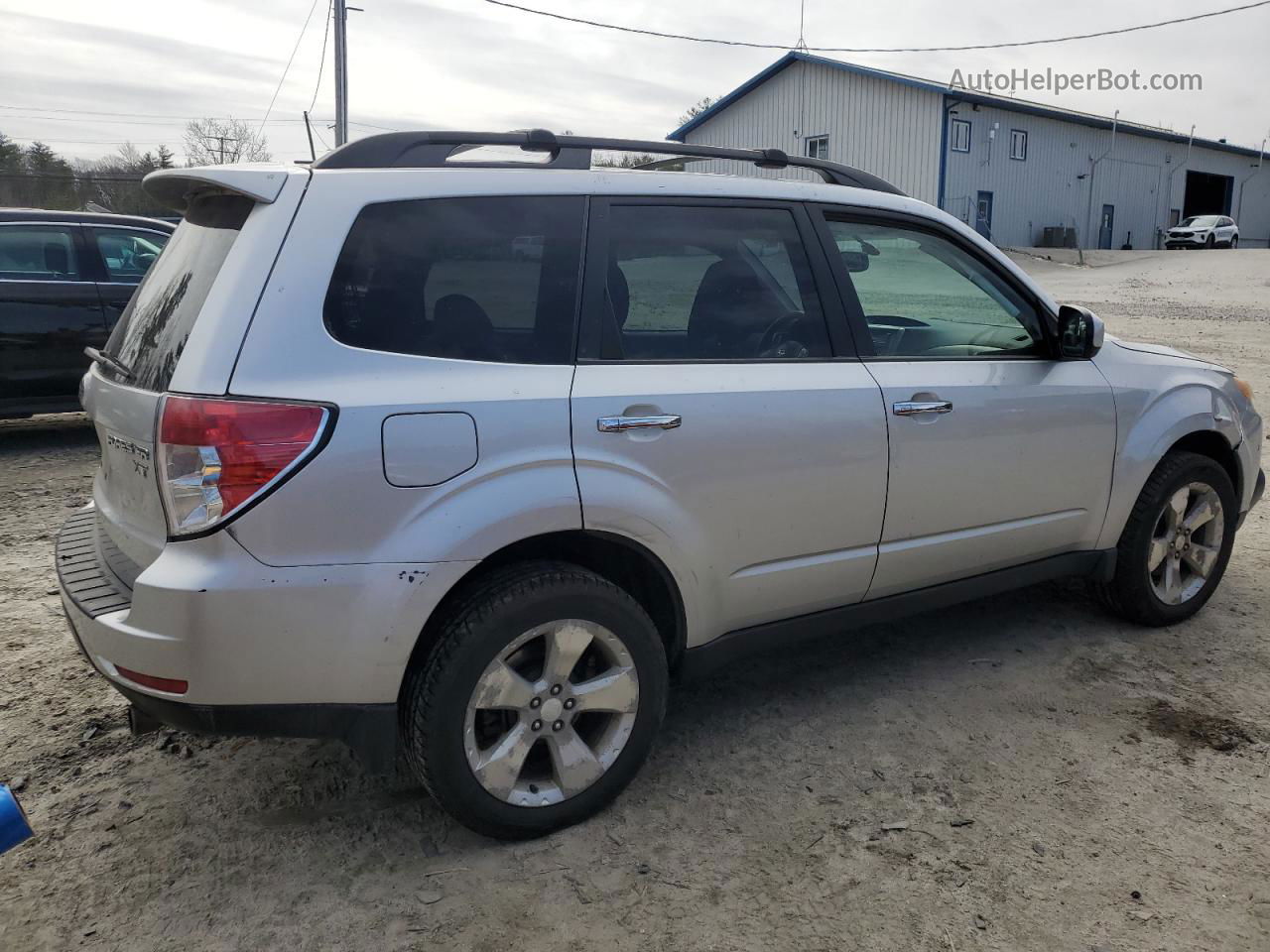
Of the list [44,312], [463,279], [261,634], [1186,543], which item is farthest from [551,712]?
[44,312]

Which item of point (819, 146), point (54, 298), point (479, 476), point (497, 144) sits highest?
point (819, 146)

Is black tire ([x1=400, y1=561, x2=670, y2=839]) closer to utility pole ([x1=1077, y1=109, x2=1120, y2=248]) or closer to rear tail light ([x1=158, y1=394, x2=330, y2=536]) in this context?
rear tail light ([x1=158, y1=394, x2=330, y2=536])

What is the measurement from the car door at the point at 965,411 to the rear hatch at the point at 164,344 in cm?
187

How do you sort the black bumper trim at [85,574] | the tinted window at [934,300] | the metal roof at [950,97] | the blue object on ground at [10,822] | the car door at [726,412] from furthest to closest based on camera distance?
the metal roof at [950,97] → the tinted window at [934,300] → the car door at [726,412] → the black bumper trim at [85,574] → the blue object on ground at [10,822]

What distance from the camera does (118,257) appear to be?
775 cm

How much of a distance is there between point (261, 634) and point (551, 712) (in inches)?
31.4

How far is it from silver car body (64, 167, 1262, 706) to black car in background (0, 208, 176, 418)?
5.06 meters

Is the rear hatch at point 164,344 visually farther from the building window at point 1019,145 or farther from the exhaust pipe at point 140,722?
the building window at point 1019,145

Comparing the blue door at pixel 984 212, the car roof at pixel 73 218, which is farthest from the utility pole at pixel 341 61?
the blue door at pixel 984 212

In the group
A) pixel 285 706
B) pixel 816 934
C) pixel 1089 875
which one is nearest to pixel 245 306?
pixel 285 706

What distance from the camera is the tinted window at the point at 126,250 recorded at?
7.67 metres

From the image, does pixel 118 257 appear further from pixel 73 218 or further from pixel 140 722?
pixel 140 722

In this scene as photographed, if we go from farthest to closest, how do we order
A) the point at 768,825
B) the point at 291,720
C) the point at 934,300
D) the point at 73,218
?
the point at 73,218
the point at 934,300
the point at 768,825
the point at 291,720

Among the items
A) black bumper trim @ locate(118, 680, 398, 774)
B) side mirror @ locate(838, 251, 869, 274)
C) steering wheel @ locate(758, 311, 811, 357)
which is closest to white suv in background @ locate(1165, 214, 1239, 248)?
side mirror @ locate(838, 251, 869, 274)
